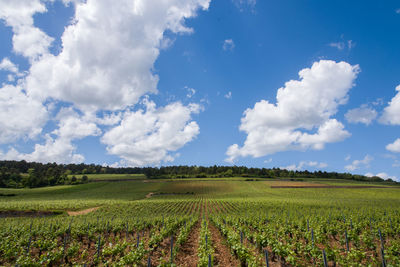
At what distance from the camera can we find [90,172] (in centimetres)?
17150

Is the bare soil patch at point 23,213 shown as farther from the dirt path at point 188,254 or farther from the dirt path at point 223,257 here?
the dirt path at point 223,257

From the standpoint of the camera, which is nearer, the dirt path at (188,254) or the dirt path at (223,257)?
the dirt path at (223,257)

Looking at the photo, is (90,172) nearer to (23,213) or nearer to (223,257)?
(23,213)

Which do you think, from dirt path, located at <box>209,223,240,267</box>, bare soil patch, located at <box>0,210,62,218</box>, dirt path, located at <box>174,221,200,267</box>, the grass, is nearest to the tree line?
the grass

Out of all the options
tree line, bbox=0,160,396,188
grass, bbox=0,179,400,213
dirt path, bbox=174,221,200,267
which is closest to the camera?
dirt path, bbox=174,221,200,267

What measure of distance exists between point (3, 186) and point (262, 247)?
483 ft

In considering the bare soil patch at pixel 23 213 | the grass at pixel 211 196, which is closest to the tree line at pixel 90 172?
the grass at pixel 211 196

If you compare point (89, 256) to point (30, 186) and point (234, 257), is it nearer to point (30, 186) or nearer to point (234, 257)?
point (234, 257)

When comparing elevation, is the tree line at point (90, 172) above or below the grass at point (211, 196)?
above

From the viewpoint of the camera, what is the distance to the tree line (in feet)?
375

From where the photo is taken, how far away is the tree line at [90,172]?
11431cm

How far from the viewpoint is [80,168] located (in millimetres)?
182250

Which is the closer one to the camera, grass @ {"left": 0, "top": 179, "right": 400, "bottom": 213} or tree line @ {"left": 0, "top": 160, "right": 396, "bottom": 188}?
grass @ {"left": 0, "top": 179, "right": 400, "bottom": 213}

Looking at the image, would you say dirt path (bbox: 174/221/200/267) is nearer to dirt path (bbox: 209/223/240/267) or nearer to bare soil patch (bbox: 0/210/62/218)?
dirt path (bbox: 209/223/240/267)
